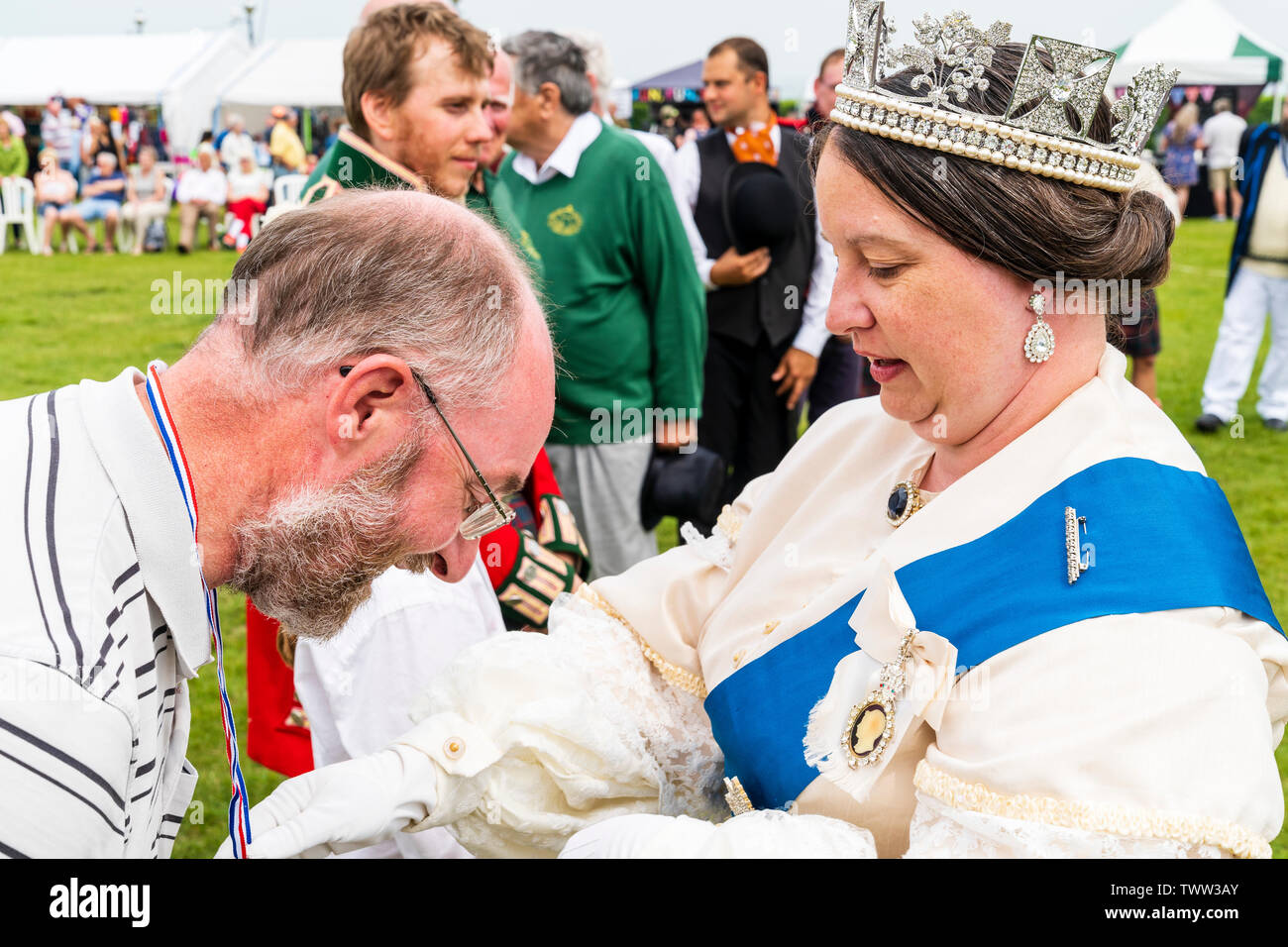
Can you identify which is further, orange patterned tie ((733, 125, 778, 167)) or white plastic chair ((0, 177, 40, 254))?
white plastic chair ((0, 177, 40, 254))

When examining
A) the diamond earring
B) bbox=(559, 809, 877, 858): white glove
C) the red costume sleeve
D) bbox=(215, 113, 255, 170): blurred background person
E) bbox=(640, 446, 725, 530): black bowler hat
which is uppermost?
the diamond earring

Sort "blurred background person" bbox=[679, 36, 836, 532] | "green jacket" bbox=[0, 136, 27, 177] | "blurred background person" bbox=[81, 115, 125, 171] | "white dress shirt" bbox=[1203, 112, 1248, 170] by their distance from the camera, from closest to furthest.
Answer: "blurred background person" bbox=[679, 36, 836, 532] < "green jacket" bbox=[0, 136, 27, 177] < "blurred background person" bbox=[81, 115, 125, 171] < "white dress shirt" bbox=[1203, 112, 1248, 170]

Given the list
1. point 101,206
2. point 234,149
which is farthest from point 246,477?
point 101,206

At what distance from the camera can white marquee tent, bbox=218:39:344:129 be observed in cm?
2431

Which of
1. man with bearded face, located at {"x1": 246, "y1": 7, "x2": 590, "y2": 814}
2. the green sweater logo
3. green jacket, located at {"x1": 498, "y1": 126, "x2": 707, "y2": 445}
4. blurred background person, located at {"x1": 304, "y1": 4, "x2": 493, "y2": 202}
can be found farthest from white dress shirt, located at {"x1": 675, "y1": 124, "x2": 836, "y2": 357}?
blurred background person, located at {"x1": 304, "y1": 4, "x2": 493, "y2": 202}

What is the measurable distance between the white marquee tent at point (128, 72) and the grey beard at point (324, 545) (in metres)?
23.7

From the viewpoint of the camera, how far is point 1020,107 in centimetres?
165

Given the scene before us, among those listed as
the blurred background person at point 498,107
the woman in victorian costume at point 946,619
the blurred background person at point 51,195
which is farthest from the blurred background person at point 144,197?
the woman in victorian costume at point 946,619

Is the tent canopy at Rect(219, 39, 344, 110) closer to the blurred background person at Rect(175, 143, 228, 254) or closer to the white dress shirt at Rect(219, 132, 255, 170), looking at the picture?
the white dress shirt at Rect(219, 132, 255, 170)

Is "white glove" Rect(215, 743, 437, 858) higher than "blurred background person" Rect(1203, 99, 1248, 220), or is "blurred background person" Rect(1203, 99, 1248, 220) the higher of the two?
"white glove" Rect(215, 743, 437, 858)

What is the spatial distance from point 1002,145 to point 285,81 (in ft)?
84.3

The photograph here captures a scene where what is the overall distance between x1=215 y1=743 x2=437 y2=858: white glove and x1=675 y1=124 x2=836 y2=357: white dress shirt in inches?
163

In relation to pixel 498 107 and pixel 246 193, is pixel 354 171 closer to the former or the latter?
pixel 498 107

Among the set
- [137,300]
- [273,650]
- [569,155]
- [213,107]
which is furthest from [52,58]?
[273,650]
